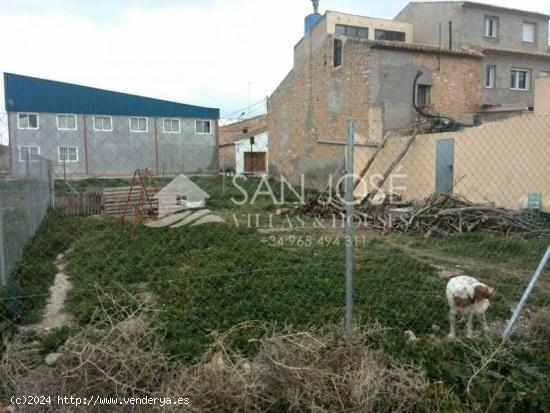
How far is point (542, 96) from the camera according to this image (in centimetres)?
1302

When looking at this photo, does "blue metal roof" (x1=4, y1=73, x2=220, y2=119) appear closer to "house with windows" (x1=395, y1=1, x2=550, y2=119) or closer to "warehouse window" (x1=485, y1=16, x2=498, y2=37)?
"house with windows" (x1=395, y1=1, x2=550, y2=119)

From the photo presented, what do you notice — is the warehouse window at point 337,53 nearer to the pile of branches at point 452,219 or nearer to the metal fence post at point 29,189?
the pile of branches at point 452,219

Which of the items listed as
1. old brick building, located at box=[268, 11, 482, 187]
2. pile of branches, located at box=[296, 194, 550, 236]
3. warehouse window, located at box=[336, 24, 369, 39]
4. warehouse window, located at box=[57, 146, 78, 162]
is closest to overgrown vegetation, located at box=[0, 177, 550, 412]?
pile of branches, located at box=[296, 194, 550, 236]

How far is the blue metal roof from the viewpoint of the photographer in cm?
2558

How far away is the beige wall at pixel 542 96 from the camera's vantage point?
12.8 m

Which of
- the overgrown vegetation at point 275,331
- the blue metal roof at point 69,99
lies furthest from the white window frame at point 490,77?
the overgrown vegetation at point 275,331

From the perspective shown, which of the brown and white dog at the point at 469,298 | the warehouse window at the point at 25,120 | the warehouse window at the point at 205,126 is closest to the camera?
the brown and white dog at the point at 469,298

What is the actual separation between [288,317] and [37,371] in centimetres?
232

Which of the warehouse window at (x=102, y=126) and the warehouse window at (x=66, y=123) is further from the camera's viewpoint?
the warehouse window at (x=102, y=126)

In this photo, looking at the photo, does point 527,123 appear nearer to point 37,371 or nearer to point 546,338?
point 546,338

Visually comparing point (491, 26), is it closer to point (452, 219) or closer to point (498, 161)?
point (498, 161)

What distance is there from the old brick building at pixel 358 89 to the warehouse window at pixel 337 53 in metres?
0.05

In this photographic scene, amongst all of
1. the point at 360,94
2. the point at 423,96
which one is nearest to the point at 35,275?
the point at 360,94

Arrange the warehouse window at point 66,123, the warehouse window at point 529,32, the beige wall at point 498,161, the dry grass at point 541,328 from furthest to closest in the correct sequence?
the warehouse window at point 529,32 < the warehouse window at point 66,123 < the beige wall at point 498,161 < the dry grass at point 541,328
